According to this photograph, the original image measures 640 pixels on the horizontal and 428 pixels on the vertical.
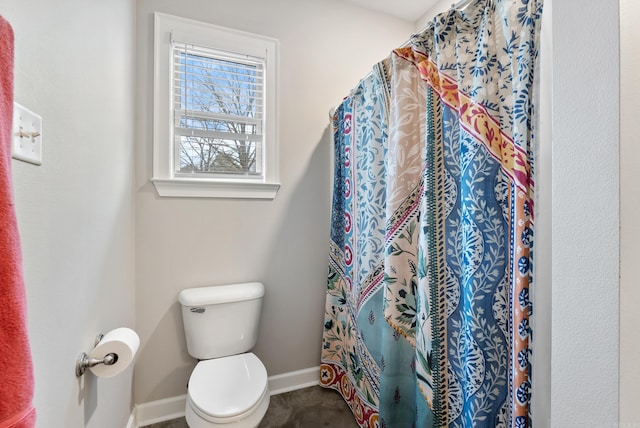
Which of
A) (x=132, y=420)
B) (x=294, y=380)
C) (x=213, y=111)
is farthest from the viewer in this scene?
(x=294, y=380)

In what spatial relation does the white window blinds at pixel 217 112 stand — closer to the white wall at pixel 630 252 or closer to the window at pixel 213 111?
the window at pixel 213 111

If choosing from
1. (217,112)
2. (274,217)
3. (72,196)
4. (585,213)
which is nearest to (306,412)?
(274,217)

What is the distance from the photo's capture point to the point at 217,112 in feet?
5.88

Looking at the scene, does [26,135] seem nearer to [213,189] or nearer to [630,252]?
[213,189]

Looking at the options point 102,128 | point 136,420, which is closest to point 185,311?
point 136,420

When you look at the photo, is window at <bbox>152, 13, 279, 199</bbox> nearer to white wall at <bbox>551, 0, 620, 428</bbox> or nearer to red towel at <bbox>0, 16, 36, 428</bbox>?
red towel at <bbox>0, 16, 36, 428</bbox>

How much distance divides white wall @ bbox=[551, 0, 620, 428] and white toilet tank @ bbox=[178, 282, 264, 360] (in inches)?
54.3

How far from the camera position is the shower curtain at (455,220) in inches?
31.6

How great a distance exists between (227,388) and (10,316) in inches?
43.3

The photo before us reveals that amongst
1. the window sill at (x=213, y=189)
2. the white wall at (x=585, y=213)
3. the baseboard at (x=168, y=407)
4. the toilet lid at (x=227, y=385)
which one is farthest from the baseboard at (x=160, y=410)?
the white wall at (x=585, y=213)

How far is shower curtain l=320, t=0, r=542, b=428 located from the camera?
0.80 metres

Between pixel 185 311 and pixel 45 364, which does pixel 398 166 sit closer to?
pixel 45 364

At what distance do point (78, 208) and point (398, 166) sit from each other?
1143mm

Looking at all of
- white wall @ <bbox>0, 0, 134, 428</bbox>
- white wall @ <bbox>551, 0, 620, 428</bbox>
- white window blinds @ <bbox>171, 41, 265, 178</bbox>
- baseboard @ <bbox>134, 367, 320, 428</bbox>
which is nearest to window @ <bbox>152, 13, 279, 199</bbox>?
white window blinds @ <bbox>171, 41, 265, 178</bbox>
